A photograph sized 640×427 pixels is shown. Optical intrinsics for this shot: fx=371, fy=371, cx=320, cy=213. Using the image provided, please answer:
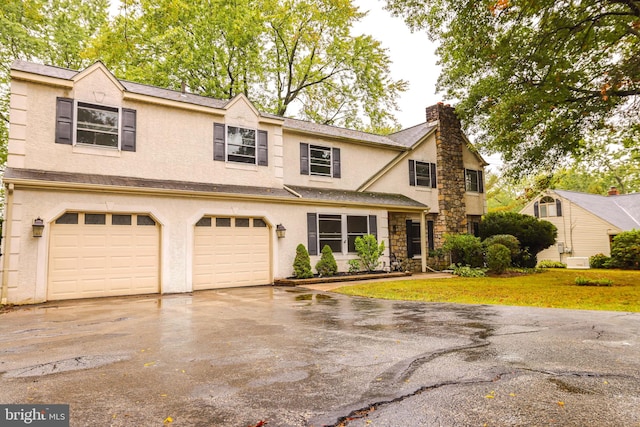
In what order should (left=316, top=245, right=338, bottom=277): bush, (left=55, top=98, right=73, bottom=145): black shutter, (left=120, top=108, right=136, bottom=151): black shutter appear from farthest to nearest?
(left=316, top=245, right=338, bottom=277): bush → (left=120, top=108, right=136, bottom=151): black shutter → (left=55, top=98, right=73, bottom=145): black shutter

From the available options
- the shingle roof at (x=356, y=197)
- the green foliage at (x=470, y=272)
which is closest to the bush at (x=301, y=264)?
the shingle roof at (x=356, y=197)

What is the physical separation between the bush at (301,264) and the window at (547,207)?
2410 centimetres

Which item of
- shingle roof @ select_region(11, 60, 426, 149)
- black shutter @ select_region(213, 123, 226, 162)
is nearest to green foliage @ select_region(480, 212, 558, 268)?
shingle roof @ select_region(11, 60, 426, 149)

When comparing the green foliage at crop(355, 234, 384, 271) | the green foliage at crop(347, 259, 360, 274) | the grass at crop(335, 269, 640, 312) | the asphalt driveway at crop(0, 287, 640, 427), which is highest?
the green foliage at crop(355, 234, 384, 271)

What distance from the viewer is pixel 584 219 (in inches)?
1059

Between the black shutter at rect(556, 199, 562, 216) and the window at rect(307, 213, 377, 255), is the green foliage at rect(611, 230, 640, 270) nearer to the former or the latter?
the black shutter at rect(556, 199, 562, 216)

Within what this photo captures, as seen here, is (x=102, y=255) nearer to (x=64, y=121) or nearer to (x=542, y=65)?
(x=64, y=121)

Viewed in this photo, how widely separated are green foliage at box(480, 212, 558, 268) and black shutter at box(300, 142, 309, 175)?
10440 mm

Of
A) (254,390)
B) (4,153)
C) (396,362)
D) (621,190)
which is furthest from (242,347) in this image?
(621,190)

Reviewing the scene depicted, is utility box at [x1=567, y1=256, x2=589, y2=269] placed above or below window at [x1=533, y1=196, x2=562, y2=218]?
below

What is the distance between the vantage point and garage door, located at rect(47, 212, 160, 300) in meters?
9.52

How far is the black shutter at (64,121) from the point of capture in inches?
403

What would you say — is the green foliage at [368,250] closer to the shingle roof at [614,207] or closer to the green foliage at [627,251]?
the green foliage at [627,251]

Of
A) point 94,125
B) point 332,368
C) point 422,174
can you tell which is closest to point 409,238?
point 422,174
